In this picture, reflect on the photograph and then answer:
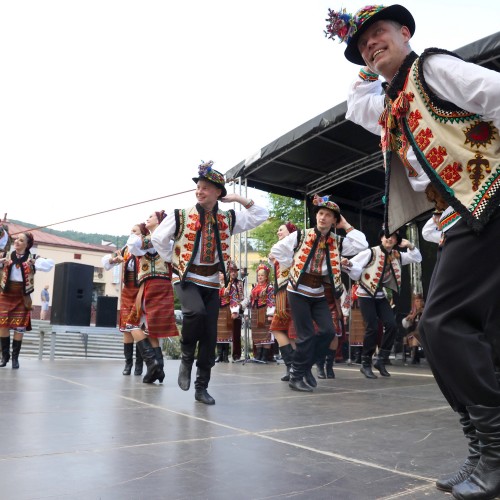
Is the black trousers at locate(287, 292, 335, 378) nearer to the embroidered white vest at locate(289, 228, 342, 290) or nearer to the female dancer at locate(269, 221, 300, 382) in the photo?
the embroidered white vest at locate(289, 228, 342, 290)

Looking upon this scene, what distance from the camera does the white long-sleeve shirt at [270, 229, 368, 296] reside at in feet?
17.4

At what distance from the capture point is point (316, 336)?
533 cm

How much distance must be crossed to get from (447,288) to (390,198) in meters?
0.61

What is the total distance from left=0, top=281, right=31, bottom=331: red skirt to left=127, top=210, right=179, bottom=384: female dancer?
224cm

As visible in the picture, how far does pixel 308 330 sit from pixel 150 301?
1.92 meters

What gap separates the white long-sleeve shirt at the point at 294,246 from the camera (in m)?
5.30

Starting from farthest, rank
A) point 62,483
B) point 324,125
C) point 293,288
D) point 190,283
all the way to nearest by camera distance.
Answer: point 324,125 < point 293,288 < point 190,283 < point 62,483

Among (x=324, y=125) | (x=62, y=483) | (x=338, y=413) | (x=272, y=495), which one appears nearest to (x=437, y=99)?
(x=272, y=495)

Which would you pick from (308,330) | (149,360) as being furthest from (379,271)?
(149,360)

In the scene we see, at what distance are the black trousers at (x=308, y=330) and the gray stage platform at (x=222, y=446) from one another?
0.59 meters

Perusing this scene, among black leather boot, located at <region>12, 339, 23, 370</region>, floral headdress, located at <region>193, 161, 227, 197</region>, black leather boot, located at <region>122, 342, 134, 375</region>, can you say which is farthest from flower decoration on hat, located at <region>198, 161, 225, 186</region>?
black leather boot, located at <region>12, 339, 23, 370</region>

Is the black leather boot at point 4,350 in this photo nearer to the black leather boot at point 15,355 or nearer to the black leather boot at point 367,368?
the black leather boot at point 15,355

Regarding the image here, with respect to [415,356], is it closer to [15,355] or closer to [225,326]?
[225,326]

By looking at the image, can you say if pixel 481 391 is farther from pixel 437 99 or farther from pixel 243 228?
pixel 243 228
